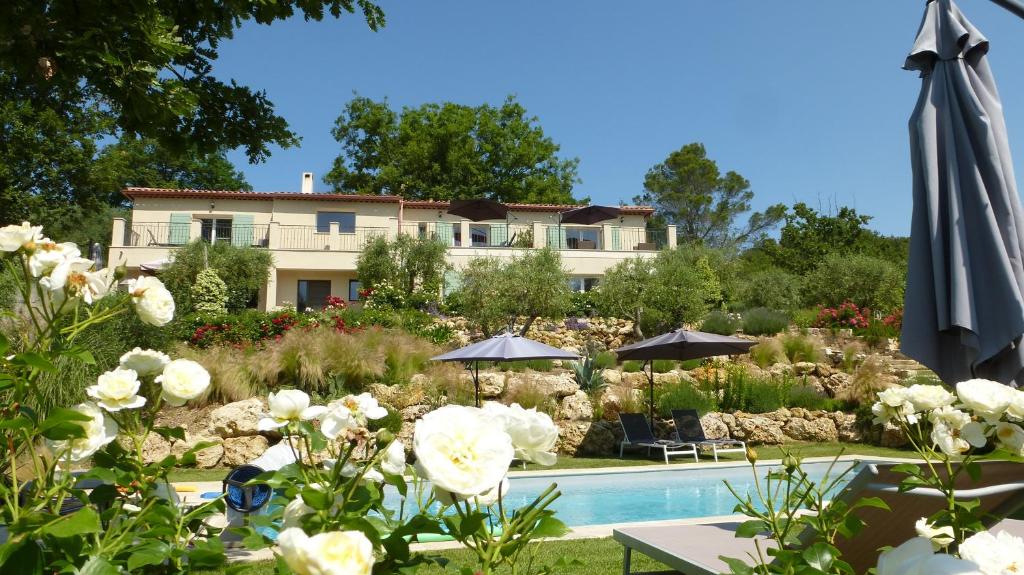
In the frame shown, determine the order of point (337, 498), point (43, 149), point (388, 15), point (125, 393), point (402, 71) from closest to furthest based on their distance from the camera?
point (337, 498), point (125, 393), point (388, 15), point (43, 149), point (402, 71)

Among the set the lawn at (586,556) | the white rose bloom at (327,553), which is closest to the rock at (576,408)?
the lawn at (586,556)

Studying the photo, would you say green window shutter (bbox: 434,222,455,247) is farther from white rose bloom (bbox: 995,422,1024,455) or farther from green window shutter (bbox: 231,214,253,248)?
white rose bloom (bbox: 995,422,1024,455)

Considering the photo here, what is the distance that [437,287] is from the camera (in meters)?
23.5

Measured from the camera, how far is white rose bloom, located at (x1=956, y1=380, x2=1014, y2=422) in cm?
133

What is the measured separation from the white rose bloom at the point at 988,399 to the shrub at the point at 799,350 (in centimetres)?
1648

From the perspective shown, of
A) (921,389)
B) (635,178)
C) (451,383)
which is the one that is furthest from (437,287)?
(635,178)

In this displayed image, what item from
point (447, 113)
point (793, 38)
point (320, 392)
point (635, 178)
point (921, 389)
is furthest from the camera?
point (635, 178)

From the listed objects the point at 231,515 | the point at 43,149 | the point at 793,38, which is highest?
the point at 43,149

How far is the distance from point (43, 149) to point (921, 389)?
32.5m

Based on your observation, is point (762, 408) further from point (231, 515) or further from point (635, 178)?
point (635, 178)

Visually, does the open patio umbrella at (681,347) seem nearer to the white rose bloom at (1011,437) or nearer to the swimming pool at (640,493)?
the swimming pool at (640,493)

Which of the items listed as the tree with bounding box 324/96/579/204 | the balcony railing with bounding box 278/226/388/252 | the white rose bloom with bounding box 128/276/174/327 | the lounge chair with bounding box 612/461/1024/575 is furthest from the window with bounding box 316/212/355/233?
the white rose bloom with bounding box 128/276/174/327

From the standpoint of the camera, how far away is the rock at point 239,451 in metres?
9.49

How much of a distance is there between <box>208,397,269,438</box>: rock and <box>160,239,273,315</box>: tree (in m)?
13.8
